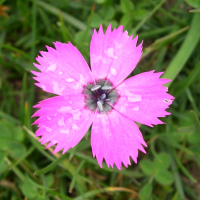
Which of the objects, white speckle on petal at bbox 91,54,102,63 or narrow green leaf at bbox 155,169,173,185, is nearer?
white speckle on petal at bbox 91,54,102,63

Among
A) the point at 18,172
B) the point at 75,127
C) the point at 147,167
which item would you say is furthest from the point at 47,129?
the point at 147,167

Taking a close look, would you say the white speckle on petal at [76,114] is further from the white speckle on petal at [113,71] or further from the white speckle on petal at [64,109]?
the white speckle on petal at [113,71]

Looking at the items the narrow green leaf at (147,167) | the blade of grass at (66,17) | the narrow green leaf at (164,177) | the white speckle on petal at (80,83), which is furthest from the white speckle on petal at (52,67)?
the narrow green leaf at (164,177)

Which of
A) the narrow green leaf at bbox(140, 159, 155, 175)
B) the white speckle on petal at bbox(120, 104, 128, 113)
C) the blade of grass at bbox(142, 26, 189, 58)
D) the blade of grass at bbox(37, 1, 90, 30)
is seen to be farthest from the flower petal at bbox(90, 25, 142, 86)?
the narrow green leaf at bbox(140, 159, 155, 175)

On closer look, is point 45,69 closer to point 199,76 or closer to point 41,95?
point 41,95

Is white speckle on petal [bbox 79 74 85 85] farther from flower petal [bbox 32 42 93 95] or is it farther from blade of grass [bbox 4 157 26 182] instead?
blade of grass [bbox 4 157 26 182]

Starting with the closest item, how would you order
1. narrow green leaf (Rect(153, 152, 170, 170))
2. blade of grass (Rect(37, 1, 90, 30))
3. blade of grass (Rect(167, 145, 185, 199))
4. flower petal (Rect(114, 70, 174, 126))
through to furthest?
flower petal (Rect(114, 70, 174, 126))
narrow green leaf (Rect(153, 152, 170, 170))
blade of grass (Rect(167, 145, 185, 199))
blade of grass (Rect(37, 1, 90, 30))

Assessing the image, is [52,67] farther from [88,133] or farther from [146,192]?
[146,192]
